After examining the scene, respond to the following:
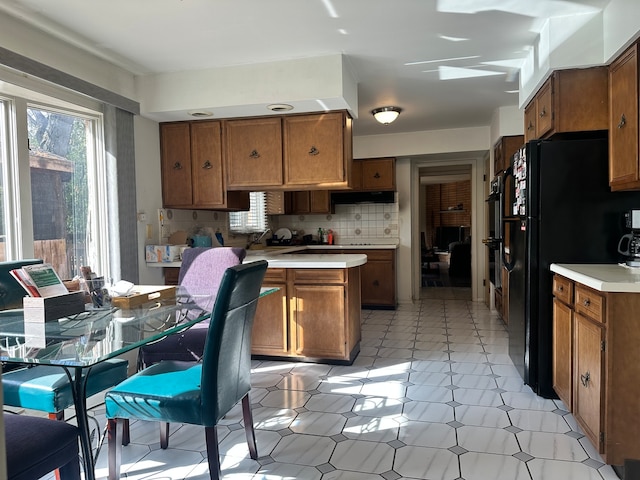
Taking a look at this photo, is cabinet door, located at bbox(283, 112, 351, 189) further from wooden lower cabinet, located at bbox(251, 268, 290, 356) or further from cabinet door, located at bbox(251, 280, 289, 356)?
cabinet door, located at bbox(251, 280, 289, 356)

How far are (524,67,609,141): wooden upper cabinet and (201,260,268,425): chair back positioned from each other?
6.67ft

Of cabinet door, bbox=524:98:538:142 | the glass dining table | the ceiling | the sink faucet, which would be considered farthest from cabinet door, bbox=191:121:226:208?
cabinet door, bbox=524:98:538:142

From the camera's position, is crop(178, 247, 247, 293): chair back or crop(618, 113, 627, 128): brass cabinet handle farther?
crop(178, 247, 247, 293): chair back

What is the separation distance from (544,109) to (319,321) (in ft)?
6.97

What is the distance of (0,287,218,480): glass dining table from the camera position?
1.36 metres

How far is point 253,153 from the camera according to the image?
368 centimetres

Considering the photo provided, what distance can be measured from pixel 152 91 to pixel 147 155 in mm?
522

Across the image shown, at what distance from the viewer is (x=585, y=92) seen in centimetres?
261

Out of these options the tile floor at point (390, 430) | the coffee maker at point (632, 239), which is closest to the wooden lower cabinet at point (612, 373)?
the tile floor at point (390, 430)

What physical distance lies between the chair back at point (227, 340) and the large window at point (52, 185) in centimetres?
169

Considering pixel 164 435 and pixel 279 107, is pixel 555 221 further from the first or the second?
pixel 164 435

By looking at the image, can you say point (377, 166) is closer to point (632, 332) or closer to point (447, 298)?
point (447, 298)

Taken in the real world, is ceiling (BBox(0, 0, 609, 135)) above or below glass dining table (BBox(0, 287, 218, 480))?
above

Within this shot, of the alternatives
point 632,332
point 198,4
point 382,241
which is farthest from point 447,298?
point 198,4
